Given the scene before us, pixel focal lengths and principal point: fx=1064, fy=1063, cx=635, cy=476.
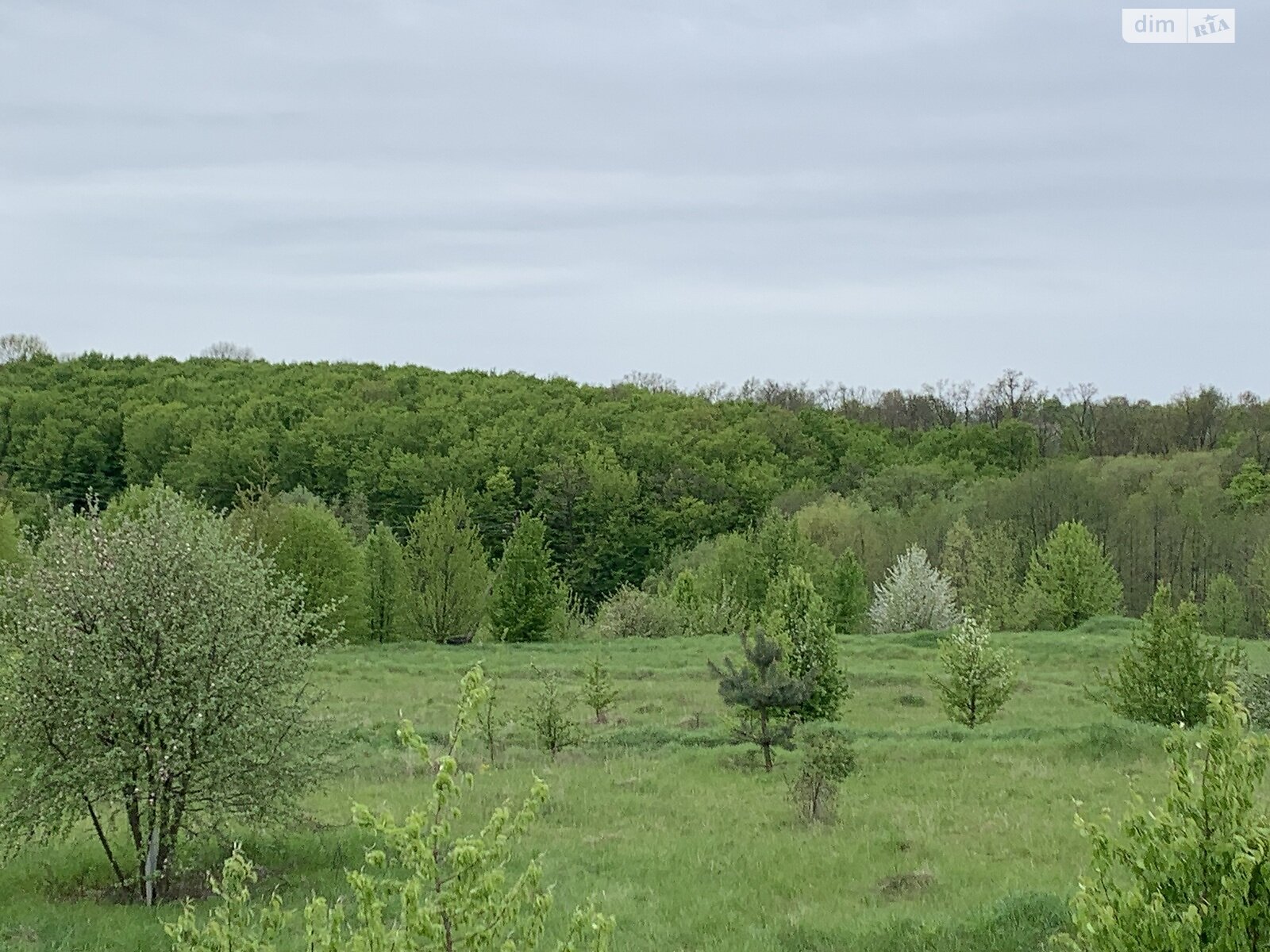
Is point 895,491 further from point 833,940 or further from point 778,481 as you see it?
point 833,940

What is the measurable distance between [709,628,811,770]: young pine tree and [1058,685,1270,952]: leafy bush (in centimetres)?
1331

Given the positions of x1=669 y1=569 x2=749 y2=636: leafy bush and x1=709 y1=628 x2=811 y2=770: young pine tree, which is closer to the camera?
x1=709 y1=628 x2=811 y2=770: young pine tree

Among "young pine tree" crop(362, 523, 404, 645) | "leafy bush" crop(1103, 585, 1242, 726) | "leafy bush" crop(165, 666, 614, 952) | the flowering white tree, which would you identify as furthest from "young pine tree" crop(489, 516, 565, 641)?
"leafy bush" crop(165, 666, 614, 952)

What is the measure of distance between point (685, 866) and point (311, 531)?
3328 centimetres

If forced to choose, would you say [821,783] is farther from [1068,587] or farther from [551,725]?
[1068,587]

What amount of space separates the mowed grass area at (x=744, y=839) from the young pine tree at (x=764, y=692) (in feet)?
1.72

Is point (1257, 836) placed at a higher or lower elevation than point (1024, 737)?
higher

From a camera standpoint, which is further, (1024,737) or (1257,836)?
(1024,737)

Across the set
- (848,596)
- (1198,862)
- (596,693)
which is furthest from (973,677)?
(848,596)

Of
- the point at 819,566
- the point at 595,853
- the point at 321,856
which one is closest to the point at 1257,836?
the point at 595,853

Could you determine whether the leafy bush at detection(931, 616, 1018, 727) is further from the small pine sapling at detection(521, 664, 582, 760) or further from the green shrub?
the green shrub

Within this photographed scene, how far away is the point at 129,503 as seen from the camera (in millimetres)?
46906

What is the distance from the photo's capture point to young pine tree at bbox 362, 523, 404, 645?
151ft

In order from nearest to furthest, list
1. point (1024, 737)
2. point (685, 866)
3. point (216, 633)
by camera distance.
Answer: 1. point (216, 633)
2. point (685, 866)
3. point (1024, 737)
